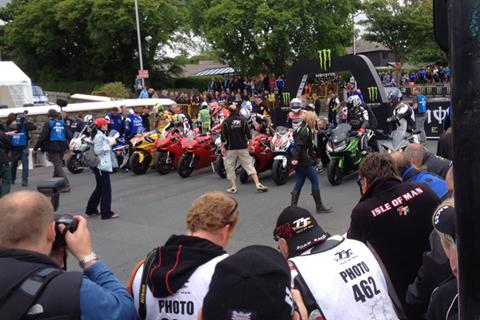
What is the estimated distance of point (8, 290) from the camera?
2.11 metres

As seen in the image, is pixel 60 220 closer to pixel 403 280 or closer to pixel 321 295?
pixel 321 295

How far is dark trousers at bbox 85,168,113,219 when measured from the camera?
904cm

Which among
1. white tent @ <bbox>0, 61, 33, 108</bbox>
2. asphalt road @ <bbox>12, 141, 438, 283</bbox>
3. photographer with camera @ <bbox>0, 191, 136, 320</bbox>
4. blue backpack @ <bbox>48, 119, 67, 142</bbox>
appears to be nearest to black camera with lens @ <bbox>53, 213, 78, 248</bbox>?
photographer with camera @ <bbox>0, 191, 136, 320</bbox>

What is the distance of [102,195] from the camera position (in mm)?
9156

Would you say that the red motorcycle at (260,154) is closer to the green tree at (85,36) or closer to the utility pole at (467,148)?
the utility pole at (467,148)

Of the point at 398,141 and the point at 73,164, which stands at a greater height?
the point at 398,141

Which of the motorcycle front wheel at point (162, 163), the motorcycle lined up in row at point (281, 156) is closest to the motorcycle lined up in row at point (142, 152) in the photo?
the motorcycle front wheel at point (162, 163)

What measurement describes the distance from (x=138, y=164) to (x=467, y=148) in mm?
12124

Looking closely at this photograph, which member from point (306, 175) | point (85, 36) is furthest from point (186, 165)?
point (85, 36)

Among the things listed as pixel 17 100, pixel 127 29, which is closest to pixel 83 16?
pixel 127 29

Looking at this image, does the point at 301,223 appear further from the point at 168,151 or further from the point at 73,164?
the point at 73,164

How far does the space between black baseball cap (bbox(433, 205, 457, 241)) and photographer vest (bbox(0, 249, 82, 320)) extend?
1514 millimetres

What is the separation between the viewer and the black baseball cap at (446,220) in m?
2.36

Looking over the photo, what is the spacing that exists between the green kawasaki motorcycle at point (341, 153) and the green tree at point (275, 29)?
78.6ft
